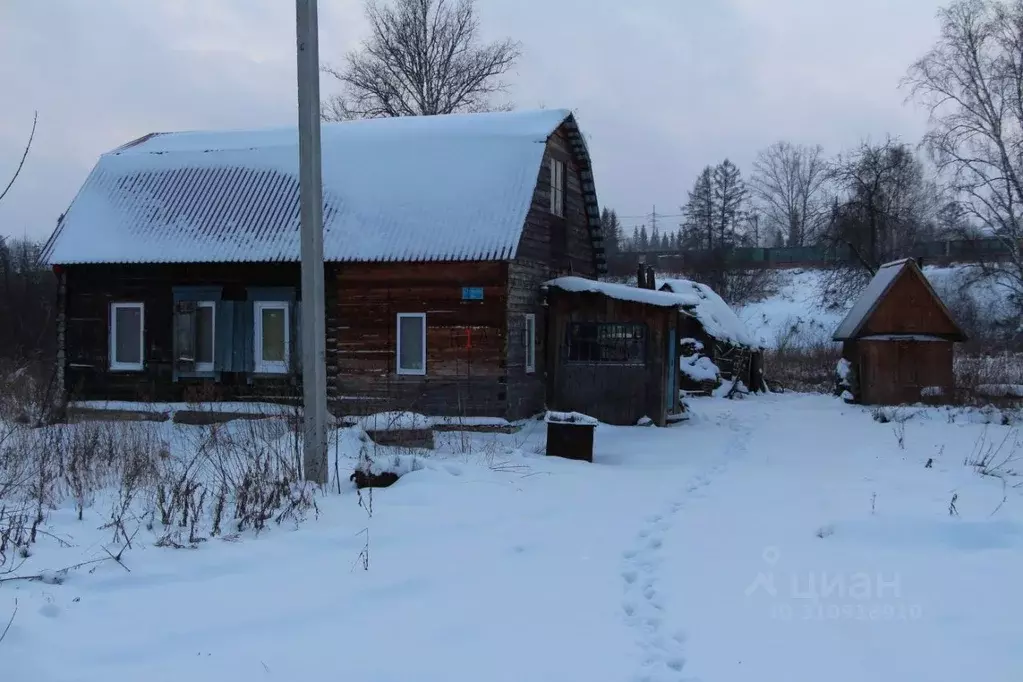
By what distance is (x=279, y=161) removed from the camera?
17.8 meters

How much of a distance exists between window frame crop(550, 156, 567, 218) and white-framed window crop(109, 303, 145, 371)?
883 cm

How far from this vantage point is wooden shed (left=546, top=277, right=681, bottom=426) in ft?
54.3

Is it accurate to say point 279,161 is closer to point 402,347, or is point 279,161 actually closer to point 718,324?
point 402,347

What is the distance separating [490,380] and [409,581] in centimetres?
1001

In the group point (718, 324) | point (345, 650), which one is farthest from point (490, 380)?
point (718, 324)

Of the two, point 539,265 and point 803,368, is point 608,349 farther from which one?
point 803,368

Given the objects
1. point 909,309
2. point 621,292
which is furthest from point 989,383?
point 621,292

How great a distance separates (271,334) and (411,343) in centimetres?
294

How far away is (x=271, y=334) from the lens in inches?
664

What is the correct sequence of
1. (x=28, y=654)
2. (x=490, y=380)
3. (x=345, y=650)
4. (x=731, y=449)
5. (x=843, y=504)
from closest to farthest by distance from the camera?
(x=28, y=654) < (x=345, y=650) < (x=843, y=504) < (x=731, y=449) < (x=490, y=380)

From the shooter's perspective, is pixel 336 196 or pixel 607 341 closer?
pixel 336 196

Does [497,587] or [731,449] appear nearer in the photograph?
[497,587]

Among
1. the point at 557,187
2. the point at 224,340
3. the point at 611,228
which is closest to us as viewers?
the point at 224,340

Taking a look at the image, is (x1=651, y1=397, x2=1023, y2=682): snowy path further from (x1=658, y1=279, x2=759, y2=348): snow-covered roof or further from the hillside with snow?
the hillside with snow
